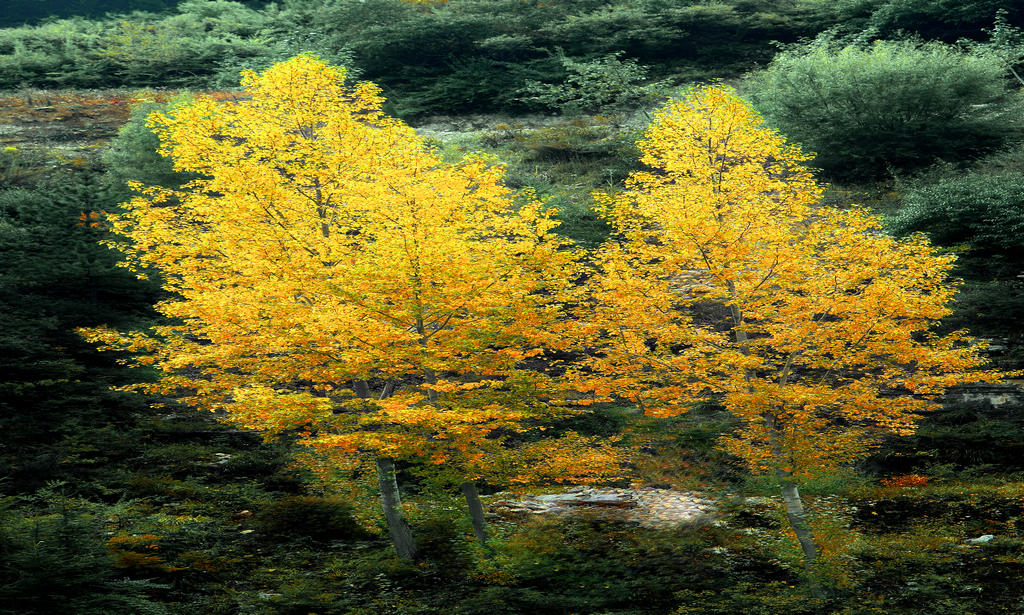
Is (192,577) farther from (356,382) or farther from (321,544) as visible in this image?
(356,382)

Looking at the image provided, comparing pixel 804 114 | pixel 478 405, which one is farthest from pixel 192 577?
pixel 804 114

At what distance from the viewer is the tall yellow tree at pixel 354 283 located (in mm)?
9039

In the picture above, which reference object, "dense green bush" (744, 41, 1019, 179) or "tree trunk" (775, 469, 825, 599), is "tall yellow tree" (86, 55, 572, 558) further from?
"dense green bush" (744, 41, 1019, 179)

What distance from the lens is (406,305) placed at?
9195 mm

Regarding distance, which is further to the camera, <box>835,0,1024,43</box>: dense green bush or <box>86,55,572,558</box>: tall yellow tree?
<box>835,0,1024,43</box>: dense green bush

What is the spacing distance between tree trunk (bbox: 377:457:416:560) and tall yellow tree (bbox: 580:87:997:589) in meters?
3.89

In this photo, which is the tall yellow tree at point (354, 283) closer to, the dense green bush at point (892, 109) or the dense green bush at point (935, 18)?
the dense green bush at point (892, 109)

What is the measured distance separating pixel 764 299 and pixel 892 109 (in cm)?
1844

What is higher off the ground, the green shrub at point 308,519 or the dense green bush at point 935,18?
the dense green bush at point 935,18

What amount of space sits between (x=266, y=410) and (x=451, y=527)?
17.2 feet

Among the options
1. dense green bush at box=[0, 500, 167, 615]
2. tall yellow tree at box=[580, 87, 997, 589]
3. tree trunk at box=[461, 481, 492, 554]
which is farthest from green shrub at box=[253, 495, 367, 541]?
tall yellow tree at box=[580, 87, 997, 589]

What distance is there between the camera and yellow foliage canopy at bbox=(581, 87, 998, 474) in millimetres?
9453

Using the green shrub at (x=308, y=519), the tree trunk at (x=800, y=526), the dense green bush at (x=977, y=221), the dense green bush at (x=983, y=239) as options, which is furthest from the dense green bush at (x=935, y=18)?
the green shrub at (x=308, y=519)

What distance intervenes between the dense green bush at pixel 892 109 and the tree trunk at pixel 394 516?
2152 centimetres
